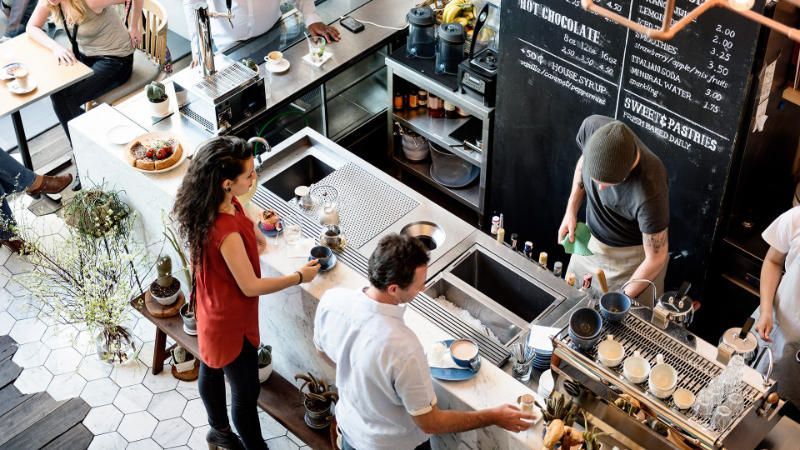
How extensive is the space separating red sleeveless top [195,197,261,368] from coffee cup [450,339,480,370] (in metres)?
0.84

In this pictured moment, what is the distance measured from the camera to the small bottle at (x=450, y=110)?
5639 millimetres

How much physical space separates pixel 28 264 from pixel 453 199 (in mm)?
2586

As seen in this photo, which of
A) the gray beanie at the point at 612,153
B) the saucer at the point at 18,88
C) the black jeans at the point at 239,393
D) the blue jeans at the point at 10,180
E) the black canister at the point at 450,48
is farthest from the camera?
the saucer at the point at 18,88

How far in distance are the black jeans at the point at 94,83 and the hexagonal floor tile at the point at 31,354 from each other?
168 cm

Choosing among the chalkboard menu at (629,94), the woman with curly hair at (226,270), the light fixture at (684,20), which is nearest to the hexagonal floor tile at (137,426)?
the woman with curly hair at (226,270)

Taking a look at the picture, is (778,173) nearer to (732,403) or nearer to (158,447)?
(732,403)

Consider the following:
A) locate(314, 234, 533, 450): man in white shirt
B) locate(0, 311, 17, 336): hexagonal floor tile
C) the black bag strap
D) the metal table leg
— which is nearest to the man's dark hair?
locate(314, 234, 533, 450): man in white shirt

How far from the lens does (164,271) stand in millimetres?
4625

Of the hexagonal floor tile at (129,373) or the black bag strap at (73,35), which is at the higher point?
the black bag strap at (73,35)

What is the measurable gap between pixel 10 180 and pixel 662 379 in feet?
13.3

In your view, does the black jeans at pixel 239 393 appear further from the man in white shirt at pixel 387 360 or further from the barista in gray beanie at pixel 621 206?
the barista in gray beanie at pixel 621 206

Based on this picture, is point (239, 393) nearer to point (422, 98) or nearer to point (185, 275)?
point (185, 275)

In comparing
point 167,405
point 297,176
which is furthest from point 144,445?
point 297,176

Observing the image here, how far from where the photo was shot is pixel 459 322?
3.89 m
